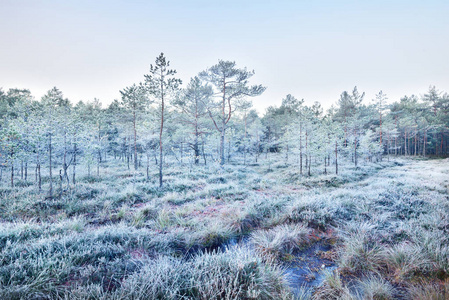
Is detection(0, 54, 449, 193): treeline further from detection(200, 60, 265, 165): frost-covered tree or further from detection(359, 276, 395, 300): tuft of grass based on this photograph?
detection(359, 276, 395, 300): tuft of grass

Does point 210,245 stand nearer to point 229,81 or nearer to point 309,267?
point 309,267

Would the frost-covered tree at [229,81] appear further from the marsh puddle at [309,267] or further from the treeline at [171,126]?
the marsh puddle at [309,267]

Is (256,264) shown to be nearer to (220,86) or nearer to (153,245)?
(153,245)

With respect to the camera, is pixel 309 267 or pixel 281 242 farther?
pixel 281 242

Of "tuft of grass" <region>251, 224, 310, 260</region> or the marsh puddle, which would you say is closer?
the marsh puddle

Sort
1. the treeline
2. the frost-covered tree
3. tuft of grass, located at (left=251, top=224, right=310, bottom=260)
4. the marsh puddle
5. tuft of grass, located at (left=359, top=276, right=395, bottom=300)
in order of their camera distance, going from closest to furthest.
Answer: tuft of grass, located at (left=359, top=276, right=395, bottom=300), the marsh puddle, tuft of grass, located at (left=251, top=224, right=310, bottom=260), the treeline, the frost-covered tree

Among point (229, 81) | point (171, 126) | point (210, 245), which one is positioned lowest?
point (210, 245)

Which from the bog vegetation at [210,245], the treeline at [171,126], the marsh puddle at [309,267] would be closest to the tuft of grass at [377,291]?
the bog vegetation at [210,245]

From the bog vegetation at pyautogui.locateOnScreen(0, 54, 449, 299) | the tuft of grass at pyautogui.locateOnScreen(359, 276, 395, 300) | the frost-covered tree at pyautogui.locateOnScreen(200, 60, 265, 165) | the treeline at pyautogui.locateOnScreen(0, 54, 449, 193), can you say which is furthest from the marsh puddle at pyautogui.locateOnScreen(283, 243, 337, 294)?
the frost-covered tree at pyautogui.locateOnScreen(200, 60, 265, 165)

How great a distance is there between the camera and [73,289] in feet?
7.48

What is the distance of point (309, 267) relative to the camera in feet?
11.2

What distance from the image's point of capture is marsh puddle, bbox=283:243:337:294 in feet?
9.80

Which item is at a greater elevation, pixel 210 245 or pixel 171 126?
pixel 171 126

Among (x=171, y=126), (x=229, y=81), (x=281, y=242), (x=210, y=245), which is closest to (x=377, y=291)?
(x=281, y=242)
